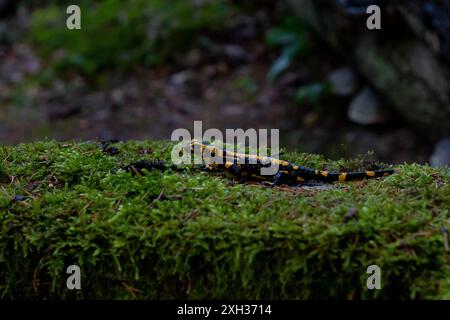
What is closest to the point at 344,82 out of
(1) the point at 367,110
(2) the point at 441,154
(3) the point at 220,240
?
(1) the point at 367,110

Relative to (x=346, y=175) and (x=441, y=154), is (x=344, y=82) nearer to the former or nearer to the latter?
(x=441, y=154)

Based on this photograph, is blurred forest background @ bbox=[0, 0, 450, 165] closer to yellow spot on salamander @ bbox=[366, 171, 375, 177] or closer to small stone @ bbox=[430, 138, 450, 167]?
small stone @ bbox=[430, 138, 450, 167]

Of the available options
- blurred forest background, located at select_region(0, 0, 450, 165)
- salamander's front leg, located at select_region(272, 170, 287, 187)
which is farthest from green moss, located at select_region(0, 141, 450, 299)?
blurred forest background, located at select_region(0, 0, 450, 165)

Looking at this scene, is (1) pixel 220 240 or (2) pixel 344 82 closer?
(1) pixel 220 240

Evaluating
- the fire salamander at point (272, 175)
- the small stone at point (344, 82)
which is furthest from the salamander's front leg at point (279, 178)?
the small stone at point (344, 82)

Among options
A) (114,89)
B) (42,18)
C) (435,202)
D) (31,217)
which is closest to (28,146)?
(31,217)

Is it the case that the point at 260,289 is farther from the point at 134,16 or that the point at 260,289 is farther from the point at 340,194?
the point at 134,16
